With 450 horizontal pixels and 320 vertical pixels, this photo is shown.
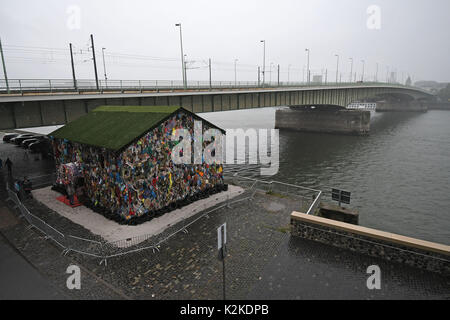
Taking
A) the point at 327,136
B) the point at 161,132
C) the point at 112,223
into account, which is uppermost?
the point at 161,132

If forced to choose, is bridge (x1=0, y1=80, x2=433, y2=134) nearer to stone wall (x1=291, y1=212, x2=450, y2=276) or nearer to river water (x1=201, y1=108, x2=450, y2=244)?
river water (x1=201, y1=108, x2=450, y2=244)

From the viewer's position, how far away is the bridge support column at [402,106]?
126m

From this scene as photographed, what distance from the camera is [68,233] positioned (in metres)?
14.6

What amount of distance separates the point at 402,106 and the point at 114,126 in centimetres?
14174

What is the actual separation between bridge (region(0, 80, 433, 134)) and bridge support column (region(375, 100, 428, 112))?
182ft

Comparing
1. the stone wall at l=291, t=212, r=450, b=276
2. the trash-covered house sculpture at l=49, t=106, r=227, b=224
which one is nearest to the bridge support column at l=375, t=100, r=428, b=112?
the trash-covered house sculpture at l=49, t=106, r=227, b=224

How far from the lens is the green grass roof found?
15.4 meters

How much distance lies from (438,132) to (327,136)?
1072 inches

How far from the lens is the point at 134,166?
49.1 feet

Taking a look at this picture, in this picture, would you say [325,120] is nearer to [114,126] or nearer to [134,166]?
[114,126]

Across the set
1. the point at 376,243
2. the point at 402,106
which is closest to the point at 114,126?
the point at 376,243

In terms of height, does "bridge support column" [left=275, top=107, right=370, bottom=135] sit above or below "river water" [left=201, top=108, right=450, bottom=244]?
above
